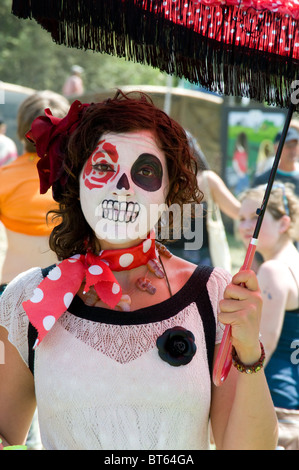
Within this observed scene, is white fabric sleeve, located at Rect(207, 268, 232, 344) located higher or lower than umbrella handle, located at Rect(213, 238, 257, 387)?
higher

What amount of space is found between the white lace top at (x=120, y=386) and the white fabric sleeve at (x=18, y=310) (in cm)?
8

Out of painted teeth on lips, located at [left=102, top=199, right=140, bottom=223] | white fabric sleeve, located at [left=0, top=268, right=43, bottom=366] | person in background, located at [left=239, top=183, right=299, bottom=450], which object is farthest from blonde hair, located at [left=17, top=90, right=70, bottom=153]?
painted teeth on lips, located at [left=102, top=199, right=140, bottom=223]

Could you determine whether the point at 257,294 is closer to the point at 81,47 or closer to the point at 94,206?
the point at 94,206

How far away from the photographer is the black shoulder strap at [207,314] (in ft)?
5.27

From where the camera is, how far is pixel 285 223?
10.2 ft

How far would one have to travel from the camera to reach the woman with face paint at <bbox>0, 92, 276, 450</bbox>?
1526mm

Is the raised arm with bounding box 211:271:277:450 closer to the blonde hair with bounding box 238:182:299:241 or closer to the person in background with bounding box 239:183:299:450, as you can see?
the person in background with bounding box 239:183:299:450

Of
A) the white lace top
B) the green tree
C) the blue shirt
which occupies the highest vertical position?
the green tree

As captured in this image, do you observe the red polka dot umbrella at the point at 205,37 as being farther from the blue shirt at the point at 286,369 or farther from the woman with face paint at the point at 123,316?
the blue shirt at the point at 286,369

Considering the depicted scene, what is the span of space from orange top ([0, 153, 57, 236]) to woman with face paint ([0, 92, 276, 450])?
1.41m

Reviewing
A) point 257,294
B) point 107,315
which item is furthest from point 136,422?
point 257,294

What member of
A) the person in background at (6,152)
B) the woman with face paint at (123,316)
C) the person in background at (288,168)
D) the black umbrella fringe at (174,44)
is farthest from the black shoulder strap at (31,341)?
the person in background at (6,152)

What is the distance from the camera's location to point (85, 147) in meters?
1.71

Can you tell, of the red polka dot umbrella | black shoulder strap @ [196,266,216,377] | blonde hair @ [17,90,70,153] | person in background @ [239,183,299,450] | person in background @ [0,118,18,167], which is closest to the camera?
the red polka dot umbrella
